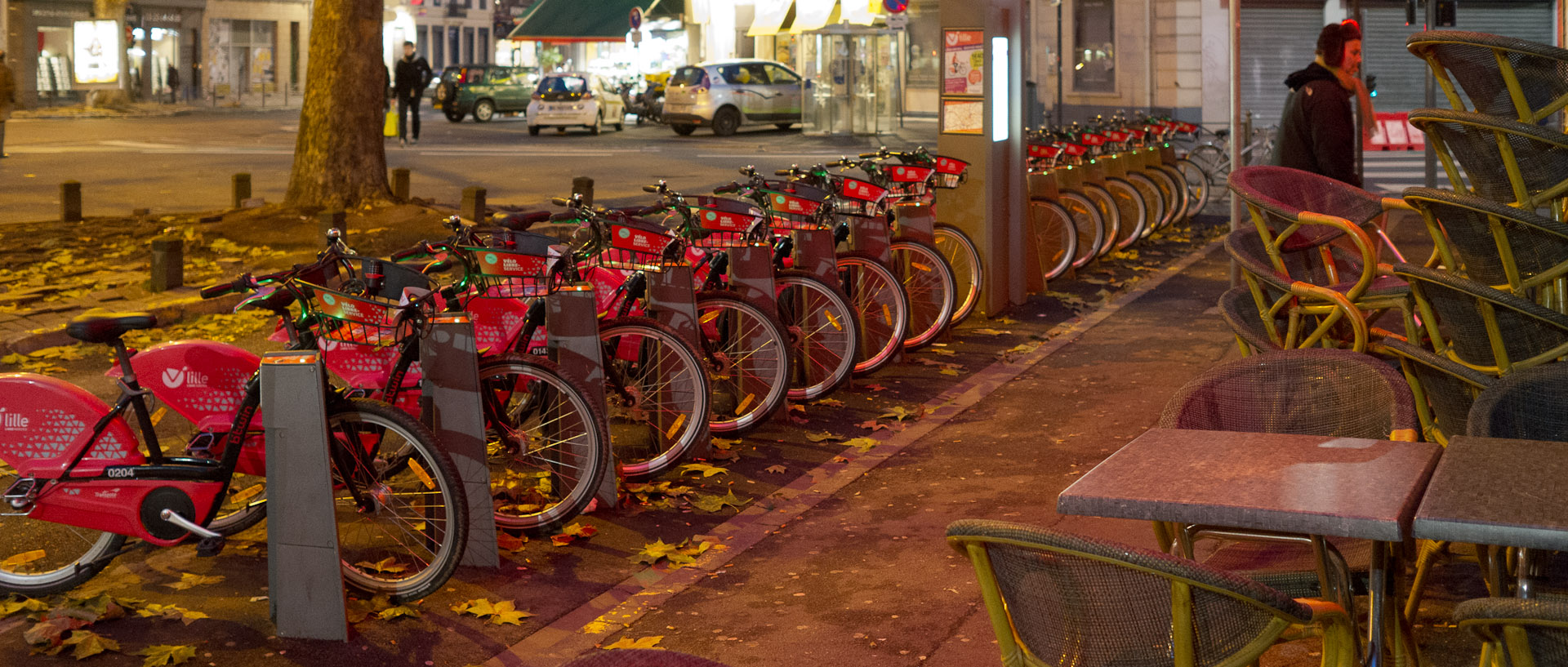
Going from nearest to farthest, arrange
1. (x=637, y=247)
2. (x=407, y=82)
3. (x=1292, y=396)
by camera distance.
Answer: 1. (x=1292, y=396)
2. (x=637, y=247)
3. (x=407, y=82)

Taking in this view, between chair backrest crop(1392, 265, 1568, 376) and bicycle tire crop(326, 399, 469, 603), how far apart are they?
277 centimetres

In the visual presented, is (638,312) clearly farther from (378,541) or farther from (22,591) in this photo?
(22,591)

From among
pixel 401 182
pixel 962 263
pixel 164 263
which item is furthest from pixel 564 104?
pixel 962 263

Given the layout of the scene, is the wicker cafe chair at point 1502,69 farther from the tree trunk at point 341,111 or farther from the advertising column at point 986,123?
the tree trunk at point 341,111

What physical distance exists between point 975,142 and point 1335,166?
2.58 m

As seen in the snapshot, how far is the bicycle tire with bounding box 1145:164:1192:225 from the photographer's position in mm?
14539

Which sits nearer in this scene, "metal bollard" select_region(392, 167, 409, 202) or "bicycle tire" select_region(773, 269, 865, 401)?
"bicycle tire" select_region(773, 269, 865, 401)

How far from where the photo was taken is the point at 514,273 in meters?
5.81

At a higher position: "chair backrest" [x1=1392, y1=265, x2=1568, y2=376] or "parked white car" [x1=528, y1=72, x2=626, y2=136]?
"parked white car" [x1=528, y1=72, x2=626, y2=136]

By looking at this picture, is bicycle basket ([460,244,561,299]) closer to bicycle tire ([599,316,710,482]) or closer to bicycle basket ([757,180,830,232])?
bicycle tire ([599,316,710,482])

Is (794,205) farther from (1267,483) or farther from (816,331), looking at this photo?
(1267,483)

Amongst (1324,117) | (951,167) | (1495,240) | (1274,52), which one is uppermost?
(1274,52)

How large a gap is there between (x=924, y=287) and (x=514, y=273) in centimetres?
370

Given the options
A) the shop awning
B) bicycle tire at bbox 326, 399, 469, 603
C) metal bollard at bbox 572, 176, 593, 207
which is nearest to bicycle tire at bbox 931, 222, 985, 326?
bicycle tire at bbox 326, 399, 469, 603
